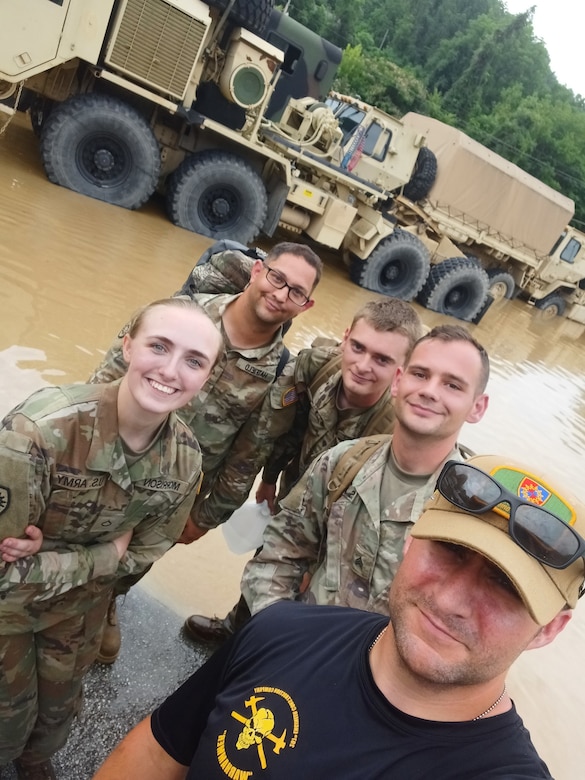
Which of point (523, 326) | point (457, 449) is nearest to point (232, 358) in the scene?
point (457, 449)

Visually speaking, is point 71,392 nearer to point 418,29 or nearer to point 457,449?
point 457,449

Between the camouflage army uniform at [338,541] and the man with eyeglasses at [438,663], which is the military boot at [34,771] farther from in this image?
the man with eyeglasses at [438,663]

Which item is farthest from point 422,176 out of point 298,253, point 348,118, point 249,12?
point 298,253

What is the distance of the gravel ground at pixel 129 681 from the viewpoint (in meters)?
1.86

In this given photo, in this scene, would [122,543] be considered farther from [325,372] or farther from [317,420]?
[325,372]

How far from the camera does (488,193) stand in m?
12.8

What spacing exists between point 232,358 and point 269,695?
1444 millimetres

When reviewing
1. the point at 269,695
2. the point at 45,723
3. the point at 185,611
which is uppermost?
the point at 269,695

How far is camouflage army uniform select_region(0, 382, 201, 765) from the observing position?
1.31m

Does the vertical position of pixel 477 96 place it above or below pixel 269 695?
above

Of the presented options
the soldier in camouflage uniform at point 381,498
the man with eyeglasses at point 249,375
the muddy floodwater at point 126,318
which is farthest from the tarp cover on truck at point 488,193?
the soldier in camouflage uniform at point 381,498

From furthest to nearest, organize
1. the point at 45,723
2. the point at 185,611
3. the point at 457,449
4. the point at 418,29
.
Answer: the point at 418,29, the point at 185,611, the point at 457,449, the point at 45,723

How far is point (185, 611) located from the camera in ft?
8.54

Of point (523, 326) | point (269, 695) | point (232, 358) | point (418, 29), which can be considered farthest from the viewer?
point (418, 29)
